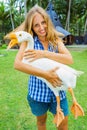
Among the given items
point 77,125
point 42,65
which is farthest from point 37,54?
point 77,125

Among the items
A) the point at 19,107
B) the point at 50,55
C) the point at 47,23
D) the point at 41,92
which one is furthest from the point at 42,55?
the point at 19,107

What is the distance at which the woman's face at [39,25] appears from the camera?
213 centimetres

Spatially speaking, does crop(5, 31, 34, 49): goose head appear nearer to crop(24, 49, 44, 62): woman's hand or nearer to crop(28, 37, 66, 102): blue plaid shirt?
crop(24, 49, 44, 62): woman's hand

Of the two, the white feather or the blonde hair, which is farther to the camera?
the blonde hair

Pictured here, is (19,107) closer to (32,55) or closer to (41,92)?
(41,92)

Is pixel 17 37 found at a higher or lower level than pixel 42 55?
higher

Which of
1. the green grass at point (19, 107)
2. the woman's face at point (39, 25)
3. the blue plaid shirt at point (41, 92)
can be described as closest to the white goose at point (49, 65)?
the woman's face at point (39, 25)

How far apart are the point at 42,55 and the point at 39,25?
0.80 feet

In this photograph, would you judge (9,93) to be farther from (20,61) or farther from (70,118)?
(20,61)

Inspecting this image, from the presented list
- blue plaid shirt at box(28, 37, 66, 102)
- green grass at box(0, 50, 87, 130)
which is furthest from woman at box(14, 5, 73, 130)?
green grass at box(0, 50, 87, 130)

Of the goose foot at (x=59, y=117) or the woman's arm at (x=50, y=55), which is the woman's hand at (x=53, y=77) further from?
the goose foot at (x=59, y=117)

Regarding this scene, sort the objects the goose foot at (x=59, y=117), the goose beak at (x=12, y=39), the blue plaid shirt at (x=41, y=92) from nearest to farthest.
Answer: the goose beak at (x=12, y=39), the goose foot at (x=59, y=117), the blue plaid shirt at (x=41, y=92)

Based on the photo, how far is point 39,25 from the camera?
2.14 meters

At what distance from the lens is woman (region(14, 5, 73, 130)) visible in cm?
201
